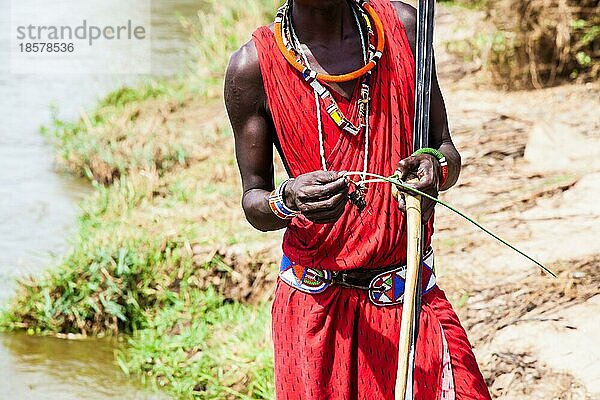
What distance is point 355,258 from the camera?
6.88ft

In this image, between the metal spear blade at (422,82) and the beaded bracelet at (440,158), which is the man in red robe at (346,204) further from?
the metal spear blade at (422,82)

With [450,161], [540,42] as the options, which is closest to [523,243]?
[450,161]

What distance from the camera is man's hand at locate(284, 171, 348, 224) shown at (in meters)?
1.90

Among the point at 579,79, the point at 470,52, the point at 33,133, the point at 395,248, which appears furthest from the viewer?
the point at 33,133

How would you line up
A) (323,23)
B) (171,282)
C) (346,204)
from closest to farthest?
(346,204)
(323,23)
(171,282)

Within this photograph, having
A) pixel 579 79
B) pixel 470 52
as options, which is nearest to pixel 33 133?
pixel 470 52

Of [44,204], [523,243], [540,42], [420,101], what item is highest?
[540,42]

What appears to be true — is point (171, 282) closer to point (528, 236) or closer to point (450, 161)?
point (528, 236)

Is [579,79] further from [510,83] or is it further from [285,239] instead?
[285,239]

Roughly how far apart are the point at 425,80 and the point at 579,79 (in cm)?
454

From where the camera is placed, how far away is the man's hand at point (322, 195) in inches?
75.0

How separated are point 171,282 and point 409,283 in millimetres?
2731

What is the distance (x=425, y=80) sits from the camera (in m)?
1.93

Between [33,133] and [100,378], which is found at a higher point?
[33,133]
